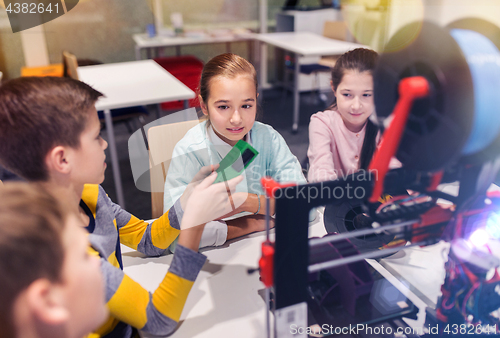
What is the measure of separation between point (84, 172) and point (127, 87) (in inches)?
71.0

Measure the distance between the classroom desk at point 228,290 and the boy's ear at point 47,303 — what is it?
0.25m

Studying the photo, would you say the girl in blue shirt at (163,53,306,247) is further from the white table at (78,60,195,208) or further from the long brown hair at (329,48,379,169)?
the white table at (78,60,195,208)

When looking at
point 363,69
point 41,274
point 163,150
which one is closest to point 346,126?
point 363,69

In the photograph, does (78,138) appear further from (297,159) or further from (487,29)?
(487,29)

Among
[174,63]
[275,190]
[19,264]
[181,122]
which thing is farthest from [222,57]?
[174,63]

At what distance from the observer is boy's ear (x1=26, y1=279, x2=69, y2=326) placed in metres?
0.34

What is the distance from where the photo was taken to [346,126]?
1.60 feet

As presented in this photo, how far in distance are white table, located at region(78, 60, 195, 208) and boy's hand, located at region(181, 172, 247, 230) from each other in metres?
1.29

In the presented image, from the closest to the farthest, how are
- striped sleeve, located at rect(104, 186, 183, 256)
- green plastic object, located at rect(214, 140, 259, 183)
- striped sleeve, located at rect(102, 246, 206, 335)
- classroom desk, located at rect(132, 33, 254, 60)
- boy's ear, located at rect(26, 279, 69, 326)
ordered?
boy's ear, located at rect(26, 279, 69, 326) → green plastic object, located at rect(214, 140, 259, 183) → striped sleeve, located at rect(102, 246, 206, 335) → striped sleeve, located at rect(104, 186, 183, 256) → classroom desk, located at rect(132, 33, 254, 60)

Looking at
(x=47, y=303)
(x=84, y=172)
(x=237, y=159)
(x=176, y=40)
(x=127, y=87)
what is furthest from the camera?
(x=176, y=40)

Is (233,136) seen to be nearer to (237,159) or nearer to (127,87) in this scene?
(237,159)

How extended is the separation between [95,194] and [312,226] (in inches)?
18.2

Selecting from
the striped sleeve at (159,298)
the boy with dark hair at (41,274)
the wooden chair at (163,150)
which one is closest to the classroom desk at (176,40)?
the wooden chair at (163,150)

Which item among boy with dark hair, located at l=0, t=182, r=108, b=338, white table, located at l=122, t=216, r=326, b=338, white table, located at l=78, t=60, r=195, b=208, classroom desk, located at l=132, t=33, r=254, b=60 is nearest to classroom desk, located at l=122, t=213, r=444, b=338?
white table, located at l=122, t=216, r=326, b=338
